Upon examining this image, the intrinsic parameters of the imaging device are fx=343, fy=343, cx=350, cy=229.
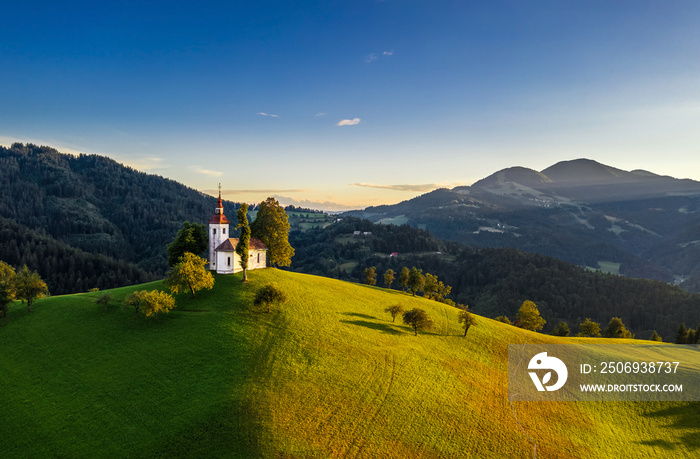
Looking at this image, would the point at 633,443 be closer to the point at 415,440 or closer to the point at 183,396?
the point at 415,440

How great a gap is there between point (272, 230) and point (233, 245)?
32.3 ft

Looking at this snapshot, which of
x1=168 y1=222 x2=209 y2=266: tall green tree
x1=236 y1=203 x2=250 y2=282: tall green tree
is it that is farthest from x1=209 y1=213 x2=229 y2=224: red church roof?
x1=236 y1=203 x2=250 y2=282: tall green tree

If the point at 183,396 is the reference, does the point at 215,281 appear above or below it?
above

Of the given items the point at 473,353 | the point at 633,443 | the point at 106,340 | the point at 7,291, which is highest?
the point at 7,291

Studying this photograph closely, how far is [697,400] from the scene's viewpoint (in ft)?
181

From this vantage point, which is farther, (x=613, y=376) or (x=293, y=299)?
(x=293, y=299)

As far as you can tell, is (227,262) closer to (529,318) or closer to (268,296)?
(268,296)

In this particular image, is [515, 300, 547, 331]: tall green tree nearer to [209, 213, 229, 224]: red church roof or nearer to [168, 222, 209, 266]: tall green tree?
[209, 213, 229, 224]: red church roof

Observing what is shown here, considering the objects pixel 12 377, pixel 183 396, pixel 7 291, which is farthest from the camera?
pixel 7 291

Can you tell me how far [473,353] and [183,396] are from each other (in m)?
49.4

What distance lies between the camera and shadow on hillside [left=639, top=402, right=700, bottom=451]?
1843 inches

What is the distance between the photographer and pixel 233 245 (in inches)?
3142

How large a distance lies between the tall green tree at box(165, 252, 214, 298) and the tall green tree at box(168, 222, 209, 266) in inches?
426

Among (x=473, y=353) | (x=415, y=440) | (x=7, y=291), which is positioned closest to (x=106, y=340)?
(x=7, y=291)
